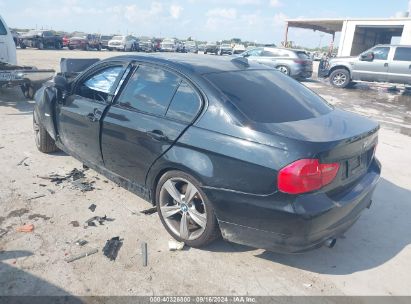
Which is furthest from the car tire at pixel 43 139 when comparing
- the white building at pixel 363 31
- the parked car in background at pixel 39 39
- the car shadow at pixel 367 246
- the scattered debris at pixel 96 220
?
the parked car in background at pixel 39 39

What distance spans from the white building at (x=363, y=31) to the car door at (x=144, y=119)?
27395 millimetres

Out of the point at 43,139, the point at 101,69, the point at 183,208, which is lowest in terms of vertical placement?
the point at 43,139

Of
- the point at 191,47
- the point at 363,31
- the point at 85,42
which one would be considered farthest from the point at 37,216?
the point at 191,47

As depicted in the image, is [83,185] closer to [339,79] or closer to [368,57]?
[368,57]

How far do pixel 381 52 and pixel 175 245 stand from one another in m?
15.4

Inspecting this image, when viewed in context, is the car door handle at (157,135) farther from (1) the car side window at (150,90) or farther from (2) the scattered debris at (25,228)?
(2) the scattered debris at (25,228)

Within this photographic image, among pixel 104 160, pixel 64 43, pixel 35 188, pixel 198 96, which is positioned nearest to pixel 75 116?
pixel 104 160

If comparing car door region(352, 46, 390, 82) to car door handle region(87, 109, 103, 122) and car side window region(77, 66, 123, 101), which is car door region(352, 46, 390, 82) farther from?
car door handle region(87, 109, 103, 122)

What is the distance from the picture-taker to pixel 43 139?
5391 mm

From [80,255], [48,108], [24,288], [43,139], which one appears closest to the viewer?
[24,288]

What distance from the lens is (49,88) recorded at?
4.93 m

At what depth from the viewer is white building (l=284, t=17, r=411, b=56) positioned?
2601 cm

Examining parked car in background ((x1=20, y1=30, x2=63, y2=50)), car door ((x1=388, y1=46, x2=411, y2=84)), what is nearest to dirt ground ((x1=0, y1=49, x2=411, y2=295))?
car door ((x1=388, y1=46, x2=411, y2=84))

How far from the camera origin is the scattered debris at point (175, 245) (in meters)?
3.34
